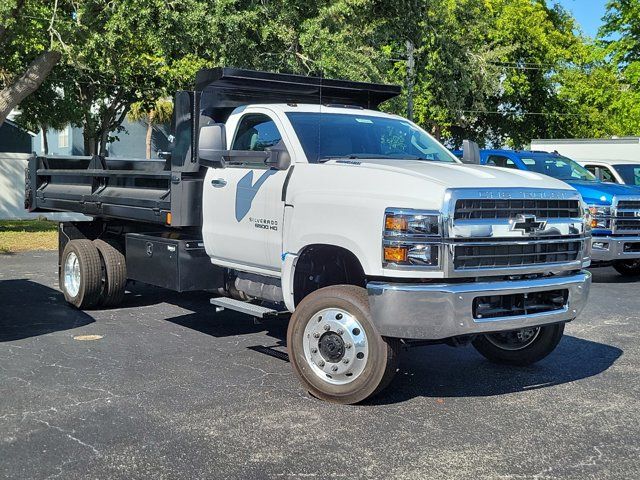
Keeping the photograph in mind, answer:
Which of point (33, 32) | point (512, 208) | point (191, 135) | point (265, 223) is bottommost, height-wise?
point (265, 223)

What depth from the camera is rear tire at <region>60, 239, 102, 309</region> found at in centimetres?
918

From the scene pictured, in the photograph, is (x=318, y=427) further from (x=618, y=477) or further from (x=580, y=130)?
(x=580, y=130)

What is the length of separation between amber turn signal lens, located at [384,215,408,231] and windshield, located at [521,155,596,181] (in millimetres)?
9471

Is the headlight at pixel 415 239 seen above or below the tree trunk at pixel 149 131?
below

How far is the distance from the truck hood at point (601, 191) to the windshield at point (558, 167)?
61 centimetres

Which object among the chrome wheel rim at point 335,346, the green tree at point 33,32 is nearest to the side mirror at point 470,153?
the chrome wheel rim at point 335,346

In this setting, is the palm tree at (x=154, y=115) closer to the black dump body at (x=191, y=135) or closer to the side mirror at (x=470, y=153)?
the black dump body at (x=191, y=135)

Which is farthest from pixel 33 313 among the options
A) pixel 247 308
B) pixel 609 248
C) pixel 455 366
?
pixel 609 248

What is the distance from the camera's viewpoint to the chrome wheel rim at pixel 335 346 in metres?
5.67

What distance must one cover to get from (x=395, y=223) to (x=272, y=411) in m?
1.60

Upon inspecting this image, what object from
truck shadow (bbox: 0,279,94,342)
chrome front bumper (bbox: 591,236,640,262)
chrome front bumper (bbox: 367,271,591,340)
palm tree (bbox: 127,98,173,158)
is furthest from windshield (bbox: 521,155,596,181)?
palm tree (bbox: 127,98,173,158)

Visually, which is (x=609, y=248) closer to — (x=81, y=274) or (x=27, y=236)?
(x=81, y=274)

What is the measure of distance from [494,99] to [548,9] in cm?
630

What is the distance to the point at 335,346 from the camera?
5.78 m
